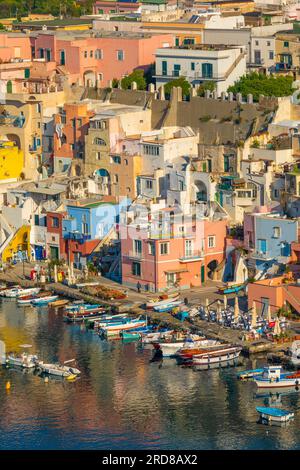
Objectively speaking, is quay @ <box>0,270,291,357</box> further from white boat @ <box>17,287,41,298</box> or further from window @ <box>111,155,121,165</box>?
window @ <box>111,155,121,165</box>

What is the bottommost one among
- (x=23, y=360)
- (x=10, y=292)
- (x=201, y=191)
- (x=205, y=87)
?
(x=23, y=360)

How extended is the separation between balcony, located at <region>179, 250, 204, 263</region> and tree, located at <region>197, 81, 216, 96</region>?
857cm

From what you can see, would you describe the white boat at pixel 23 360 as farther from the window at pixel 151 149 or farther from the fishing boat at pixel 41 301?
the window at pixel 151 149

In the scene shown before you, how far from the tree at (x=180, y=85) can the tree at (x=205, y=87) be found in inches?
12.8

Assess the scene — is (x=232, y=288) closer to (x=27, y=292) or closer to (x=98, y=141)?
(x=27, y=292)

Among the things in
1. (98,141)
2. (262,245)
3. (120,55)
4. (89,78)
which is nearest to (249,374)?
(262,245)

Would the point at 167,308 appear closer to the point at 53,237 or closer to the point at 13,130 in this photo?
the point at 53,237

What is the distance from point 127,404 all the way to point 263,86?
17.7 meters

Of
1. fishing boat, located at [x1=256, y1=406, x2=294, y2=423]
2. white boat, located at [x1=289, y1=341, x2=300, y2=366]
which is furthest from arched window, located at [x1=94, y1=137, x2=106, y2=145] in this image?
fishing boat, located at [x1=256, y1=406, x2=294, y2=423]

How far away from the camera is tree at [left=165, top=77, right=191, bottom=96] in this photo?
180 ft

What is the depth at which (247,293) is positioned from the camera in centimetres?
4512

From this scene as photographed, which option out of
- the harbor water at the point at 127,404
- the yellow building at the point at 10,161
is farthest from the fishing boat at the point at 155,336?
the yellow building at the point at 10,161

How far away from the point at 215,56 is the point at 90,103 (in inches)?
156

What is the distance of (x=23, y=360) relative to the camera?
42062 mm
